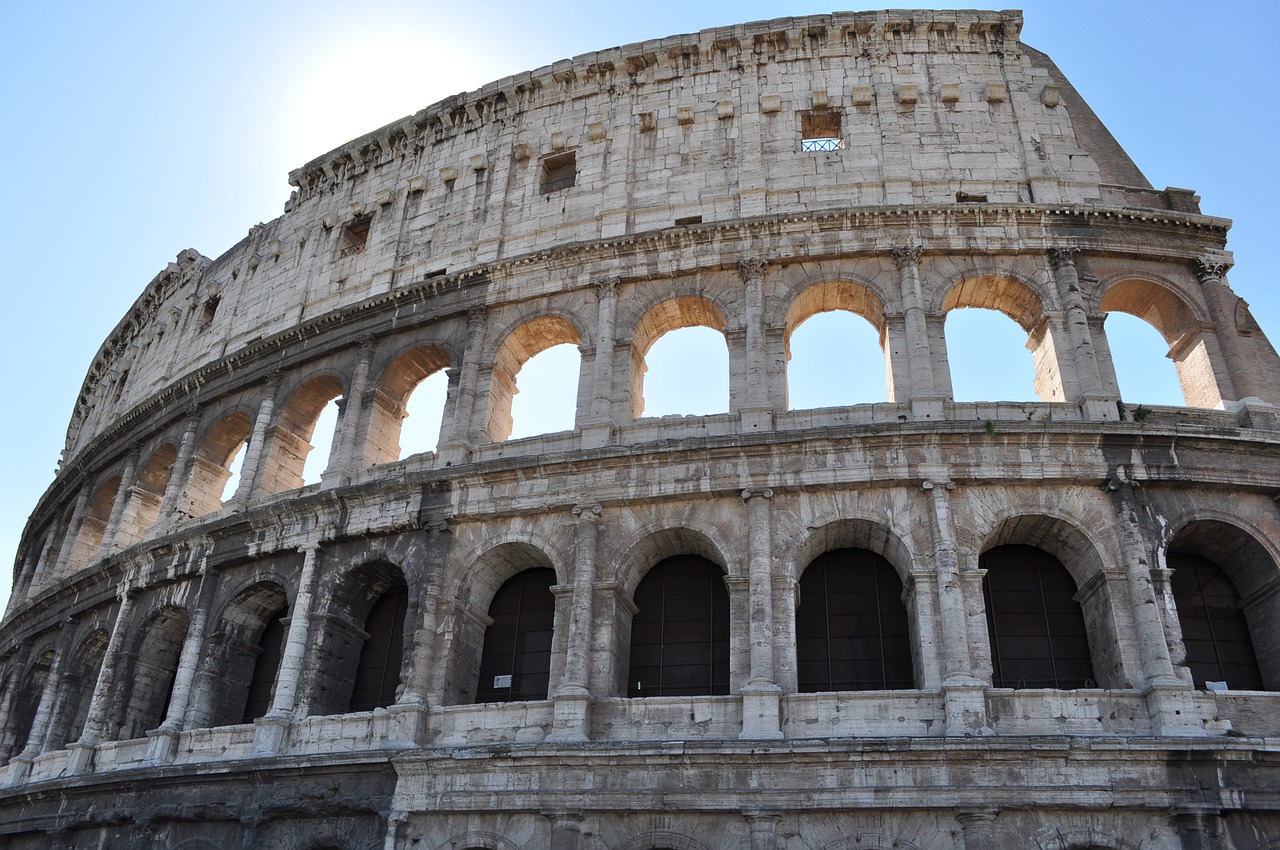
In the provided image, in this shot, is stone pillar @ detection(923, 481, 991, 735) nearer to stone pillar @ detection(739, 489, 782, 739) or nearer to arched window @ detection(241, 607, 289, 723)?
stone pillar @ detection(739, 489, 782, 739)

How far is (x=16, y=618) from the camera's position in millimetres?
23359

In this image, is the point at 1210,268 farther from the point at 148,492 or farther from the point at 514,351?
the point at 148,492

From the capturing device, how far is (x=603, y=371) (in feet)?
53.8

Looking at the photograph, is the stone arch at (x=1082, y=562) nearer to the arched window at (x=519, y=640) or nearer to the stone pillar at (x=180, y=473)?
the arched window at (x=519, y=640)

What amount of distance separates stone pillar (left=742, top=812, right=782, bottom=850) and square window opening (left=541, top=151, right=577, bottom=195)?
12.8 metres

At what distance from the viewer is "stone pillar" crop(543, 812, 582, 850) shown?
490 inches

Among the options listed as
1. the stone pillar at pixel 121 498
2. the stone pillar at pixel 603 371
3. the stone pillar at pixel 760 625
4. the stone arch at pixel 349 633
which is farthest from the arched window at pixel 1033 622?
the stone pillar at pixel 121 498

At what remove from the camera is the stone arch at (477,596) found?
14797 millimetres

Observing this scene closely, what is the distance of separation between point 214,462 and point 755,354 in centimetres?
1274

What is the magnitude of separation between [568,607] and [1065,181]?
11.6 m

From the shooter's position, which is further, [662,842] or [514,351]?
[514,351]

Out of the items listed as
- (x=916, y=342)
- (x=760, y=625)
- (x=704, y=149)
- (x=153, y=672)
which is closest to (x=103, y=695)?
(x=153, y=672)

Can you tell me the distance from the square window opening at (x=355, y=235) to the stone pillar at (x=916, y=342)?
12092mm

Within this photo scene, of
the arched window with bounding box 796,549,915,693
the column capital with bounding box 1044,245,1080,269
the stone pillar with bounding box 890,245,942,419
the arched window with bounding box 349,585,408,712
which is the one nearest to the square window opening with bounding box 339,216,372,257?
the arched window with bounding box 349,585,408,712
